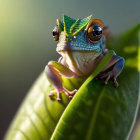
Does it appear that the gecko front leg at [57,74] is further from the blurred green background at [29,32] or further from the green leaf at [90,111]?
the blurred green background at [29,32]

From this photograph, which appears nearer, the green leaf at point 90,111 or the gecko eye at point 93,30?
the green leaf at point 90,111

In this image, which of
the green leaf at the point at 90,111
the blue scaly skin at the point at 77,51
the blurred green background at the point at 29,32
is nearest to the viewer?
the green leaf at the point at 90,111

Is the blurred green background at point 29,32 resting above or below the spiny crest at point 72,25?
below

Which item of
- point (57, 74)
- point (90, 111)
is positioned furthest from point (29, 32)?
point (90, 111)

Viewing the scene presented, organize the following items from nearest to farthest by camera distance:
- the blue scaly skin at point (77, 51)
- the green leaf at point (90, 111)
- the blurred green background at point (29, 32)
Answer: the green leaf at point (90, 111), the blue scaly skin at point (77, 51), the blurred green background at point (29, 32)

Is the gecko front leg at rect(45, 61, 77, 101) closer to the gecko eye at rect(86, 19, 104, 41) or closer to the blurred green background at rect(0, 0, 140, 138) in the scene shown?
the gecko eye at rect(86, 19, 104, 41)

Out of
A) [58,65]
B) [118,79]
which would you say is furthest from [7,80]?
[118,79]

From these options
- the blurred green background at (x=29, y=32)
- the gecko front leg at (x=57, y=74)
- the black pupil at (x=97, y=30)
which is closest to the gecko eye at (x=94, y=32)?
the black pupil at (x=97, y=30)

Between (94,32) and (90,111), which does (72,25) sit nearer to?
(94,32)
